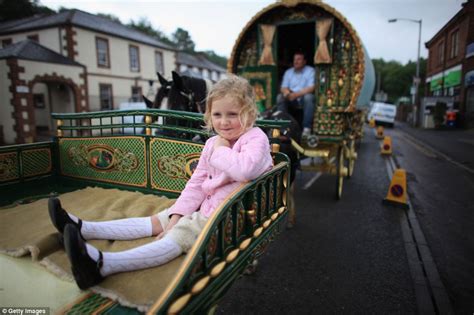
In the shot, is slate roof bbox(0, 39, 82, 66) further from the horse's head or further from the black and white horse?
the horse's head

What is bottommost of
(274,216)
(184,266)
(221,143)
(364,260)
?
(364,260)

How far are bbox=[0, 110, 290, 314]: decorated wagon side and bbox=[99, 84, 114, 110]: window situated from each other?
774 inches

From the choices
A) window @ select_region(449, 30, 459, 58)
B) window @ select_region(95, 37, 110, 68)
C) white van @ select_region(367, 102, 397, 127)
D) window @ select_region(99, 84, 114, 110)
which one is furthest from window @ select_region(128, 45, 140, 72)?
window @ select_region(449, 30, 459, 58)

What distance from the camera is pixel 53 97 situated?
19.9m

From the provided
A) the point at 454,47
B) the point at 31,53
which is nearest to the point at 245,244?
the point at 454,47

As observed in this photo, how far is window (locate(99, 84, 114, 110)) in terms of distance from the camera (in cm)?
2169

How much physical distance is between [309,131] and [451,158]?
646 centimetres

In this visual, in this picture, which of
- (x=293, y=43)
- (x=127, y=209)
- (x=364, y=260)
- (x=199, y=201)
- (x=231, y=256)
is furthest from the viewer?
(x=293, y=43)

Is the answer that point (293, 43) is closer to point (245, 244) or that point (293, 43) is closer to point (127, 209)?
point (127, 209)

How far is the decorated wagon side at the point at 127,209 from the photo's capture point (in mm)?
1524

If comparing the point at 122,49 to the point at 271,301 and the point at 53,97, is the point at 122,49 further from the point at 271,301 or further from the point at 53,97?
the point at 271,301

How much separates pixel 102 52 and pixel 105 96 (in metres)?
3.06

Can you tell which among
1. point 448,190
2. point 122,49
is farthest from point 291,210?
point 122,49

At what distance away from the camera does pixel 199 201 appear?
2266 millimetres
